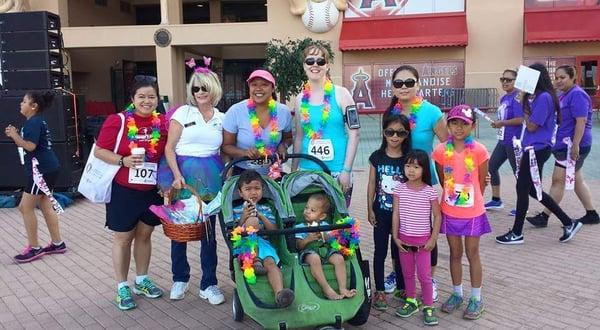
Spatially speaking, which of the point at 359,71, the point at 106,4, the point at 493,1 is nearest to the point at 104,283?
the point at 359,71

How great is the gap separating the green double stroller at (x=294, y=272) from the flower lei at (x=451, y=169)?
0.81 metres

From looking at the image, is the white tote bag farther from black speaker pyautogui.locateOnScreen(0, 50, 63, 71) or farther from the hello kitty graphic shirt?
black speaker pyautogui.locateOnScreen(0, 50, 63, 71)

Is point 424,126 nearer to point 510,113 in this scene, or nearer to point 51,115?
point 510,113

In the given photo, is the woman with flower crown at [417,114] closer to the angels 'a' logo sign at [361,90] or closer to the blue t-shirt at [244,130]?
the blue t-shirt at [244,130]

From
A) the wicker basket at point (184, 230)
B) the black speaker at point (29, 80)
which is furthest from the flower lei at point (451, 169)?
the black speaker at point (29, 80)

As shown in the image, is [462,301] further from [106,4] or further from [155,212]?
[106,4]

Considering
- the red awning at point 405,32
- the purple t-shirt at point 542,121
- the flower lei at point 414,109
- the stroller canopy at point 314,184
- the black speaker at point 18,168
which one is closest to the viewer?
the stroller canopy at point 314,184

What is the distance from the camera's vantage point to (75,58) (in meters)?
25.9

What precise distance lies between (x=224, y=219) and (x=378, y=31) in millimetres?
19560

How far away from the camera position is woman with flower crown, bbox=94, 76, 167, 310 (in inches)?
167

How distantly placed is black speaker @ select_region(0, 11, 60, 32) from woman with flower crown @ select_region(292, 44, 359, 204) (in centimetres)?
594

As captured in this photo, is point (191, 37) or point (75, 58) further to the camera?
point (75, 58)

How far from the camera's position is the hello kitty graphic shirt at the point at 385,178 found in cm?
412

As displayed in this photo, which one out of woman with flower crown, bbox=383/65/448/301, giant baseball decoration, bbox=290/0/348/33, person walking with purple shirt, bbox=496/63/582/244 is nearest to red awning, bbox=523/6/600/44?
giant baseball decoration, bbox=290/0/348/33
